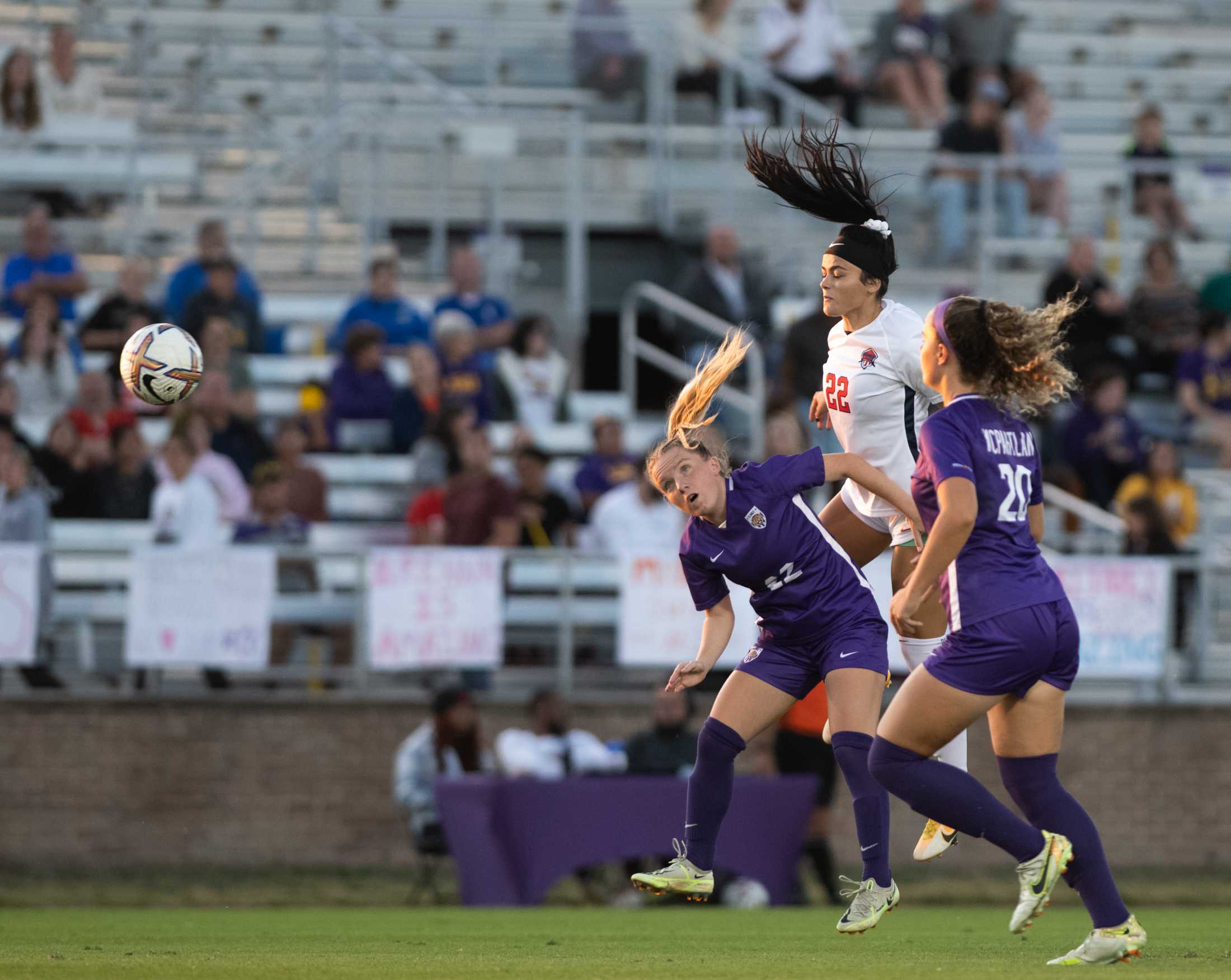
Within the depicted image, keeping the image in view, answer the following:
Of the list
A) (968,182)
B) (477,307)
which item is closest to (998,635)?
(477,307)

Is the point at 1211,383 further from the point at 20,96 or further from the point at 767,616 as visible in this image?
the point at 20,96

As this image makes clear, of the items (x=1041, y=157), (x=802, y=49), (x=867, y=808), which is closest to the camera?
(x=867, y=808)

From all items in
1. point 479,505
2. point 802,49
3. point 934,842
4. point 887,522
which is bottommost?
point 934,842

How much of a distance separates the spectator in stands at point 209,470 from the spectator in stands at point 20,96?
15.8ft

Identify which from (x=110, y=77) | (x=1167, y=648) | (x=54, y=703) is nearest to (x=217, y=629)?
(x=54, y=703)

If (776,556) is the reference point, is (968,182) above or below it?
above

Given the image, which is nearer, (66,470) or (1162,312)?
(66,470)

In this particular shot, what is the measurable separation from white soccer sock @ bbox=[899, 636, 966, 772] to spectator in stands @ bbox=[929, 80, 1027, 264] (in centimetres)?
1081

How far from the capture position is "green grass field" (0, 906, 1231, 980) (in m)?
6.96

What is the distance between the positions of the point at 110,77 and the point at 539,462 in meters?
8.08

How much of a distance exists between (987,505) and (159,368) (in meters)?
4.53

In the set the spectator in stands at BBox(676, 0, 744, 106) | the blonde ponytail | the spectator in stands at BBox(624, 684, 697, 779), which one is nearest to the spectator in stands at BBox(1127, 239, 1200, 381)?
the spectator in stands at BBox(676, 0, 744, 106)

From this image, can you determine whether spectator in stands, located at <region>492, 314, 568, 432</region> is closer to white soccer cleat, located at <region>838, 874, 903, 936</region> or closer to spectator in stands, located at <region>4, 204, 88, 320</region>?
spectator in stands, located at <region>4, 204, 88, 320</region>

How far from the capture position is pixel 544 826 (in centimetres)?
1310
